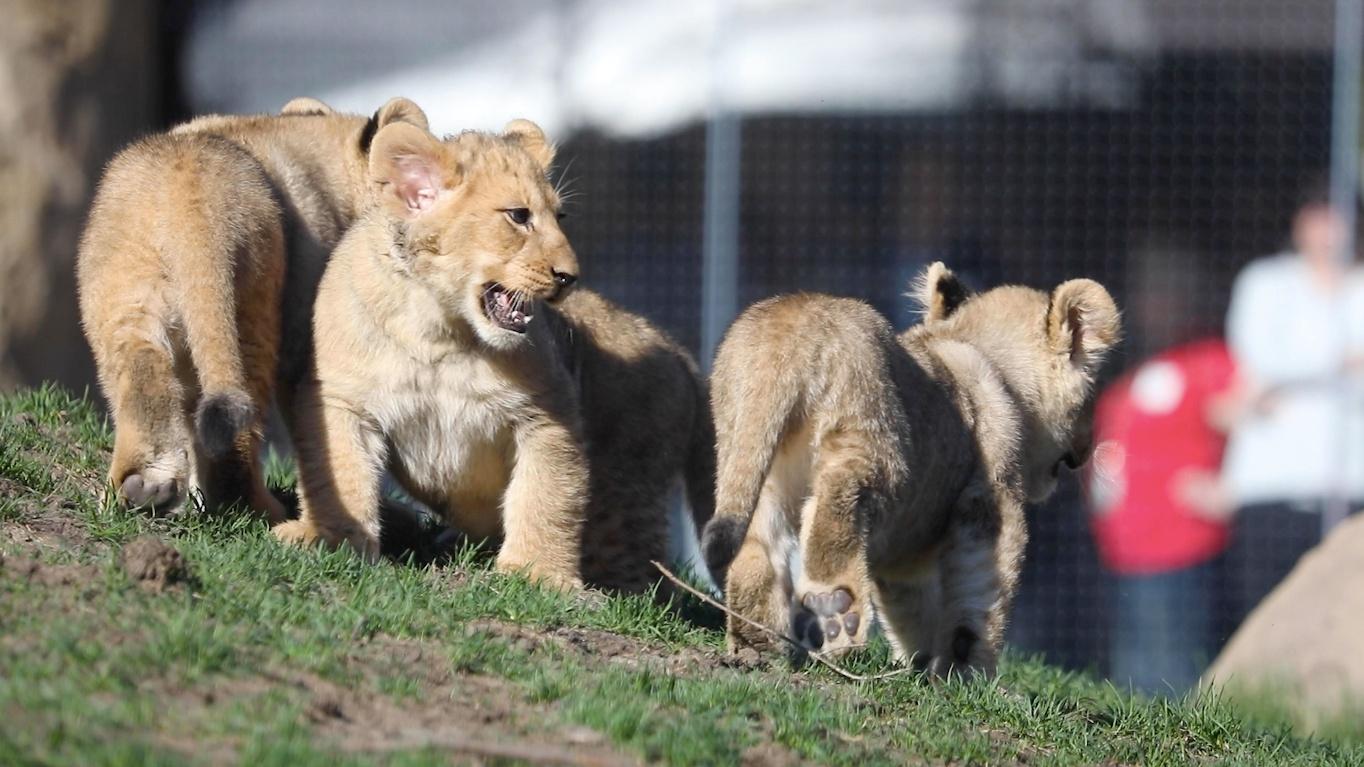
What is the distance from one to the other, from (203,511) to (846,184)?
7580mm

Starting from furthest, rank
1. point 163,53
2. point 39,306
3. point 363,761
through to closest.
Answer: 1. point 163,53
2. point 39,306
3. point 363,761

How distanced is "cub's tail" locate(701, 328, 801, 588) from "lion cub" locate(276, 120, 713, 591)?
2.22ft

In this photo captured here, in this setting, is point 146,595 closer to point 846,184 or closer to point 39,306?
point 39,306

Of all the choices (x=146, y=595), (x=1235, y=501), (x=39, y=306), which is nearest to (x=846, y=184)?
(x=1235, y=501)

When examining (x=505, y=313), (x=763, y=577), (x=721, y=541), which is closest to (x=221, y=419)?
(x=505, y=313)

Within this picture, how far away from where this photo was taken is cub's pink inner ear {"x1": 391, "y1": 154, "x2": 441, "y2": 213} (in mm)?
6875

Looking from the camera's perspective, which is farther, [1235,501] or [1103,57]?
[1103,57]

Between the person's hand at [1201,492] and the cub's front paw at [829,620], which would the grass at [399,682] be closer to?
the cub's front paw at [829,620]

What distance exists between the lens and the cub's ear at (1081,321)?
8094 mm

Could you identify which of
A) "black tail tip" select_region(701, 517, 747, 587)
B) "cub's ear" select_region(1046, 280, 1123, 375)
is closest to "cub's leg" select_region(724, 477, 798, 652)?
"black tail tip" select_region(701, 517, 747, 587)

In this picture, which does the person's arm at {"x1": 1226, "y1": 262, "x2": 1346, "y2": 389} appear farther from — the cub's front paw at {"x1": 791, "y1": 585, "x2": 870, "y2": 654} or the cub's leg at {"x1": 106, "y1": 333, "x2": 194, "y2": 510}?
the cub's leg at {"x1": 106, "y1": 333, "x2": 194, "y2": 510}

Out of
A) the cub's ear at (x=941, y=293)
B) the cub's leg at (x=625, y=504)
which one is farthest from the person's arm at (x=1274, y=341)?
the cub's leg at (x=625, y=504)

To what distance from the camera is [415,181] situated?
6.91m

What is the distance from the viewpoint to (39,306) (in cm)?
1186
